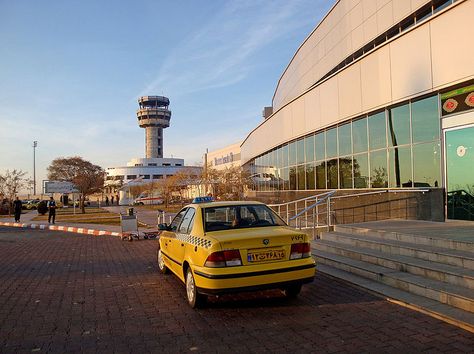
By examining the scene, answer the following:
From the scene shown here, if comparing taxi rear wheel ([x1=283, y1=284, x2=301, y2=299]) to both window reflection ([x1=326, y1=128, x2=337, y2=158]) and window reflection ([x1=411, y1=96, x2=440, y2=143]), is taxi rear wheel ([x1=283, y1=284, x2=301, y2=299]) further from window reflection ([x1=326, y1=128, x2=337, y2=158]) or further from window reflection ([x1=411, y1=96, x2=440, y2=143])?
window reflection ([x1=326, y1=128, x2=337, y2=158])

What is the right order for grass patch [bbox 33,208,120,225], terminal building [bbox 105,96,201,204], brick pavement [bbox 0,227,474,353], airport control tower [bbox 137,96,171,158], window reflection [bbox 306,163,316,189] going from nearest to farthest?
brick pavement [bbox 0,227,474,353], window reflection [bbox 306,163,316,189], grass patch [bbox 33,208,120,225], terminal building [bbox 105,96,201,204], airport control tower [bbox 137,96,171,158]

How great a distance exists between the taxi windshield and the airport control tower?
12680cm

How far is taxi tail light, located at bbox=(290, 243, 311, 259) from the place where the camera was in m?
6.04

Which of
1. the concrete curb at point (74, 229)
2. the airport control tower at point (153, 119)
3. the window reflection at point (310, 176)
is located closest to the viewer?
the concrete curb at point (74, 229)

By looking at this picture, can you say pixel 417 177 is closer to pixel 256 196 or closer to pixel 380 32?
pixel 380 32

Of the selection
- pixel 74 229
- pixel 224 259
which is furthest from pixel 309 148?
pixel 224 259

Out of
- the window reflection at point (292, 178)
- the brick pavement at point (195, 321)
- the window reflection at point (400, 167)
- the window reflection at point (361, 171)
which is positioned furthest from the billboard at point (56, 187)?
the brick pavement at point (195, 321)

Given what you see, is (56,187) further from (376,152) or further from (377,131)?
(377,131)

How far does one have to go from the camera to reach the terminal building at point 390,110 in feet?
35.0

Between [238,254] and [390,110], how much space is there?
9878mm

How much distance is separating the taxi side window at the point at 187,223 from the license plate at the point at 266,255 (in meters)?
1.46

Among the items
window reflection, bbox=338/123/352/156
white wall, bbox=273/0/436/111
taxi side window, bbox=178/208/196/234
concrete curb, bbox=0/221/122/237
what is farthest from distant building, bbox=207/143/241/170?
taxi side window, bbox=178/208/196/234

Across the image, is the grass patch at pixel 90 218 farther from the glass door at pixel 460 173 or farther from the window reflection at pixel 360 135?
the glass door at pixel 460 173

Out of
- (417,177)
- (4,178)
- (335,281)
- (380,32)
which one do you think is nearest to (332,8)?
(380,32)
